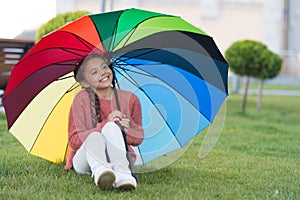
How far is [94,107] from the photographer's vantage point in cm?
324

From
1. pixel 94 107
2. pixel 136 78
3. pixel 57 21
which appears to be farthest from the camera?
pixel 57 21

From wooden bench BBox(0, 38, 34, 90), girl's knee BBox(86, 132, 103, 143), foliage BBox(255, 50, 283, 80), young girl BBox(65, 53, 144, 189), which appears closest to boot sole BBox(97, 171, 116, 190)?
young girl BBox(65, 53, 144, 189)

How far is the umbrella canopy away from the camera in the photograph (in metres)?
3.13

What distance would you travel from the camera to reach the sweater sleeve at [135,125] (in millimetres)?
3229

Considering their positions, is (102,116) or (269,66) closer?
(102,116)

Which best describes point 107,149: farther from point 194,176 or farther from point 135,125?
point 194,176

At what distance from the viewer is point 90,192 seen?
2861 millimetres

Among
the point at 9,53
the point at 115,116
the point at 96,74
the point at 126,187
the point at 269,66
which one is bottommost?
the point at 269,66

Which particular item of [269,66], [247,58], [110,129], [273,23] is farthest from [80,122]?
[273,23]

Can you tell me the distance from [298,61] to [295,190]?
512 inches

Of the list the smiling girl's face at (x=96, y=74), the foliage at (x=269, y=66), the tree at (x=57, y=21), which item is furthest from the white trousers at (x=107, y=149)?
the foliage at (x=269, y=66)

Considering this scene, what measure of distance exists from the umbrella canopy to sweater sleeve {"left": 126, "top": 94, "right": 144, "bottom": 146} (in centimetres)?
20

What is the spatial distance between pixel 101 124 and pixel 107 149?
244 mm

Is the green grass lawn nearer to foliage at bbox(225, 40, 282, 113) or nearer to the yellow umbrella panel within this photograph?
the yellow umbrella panel
